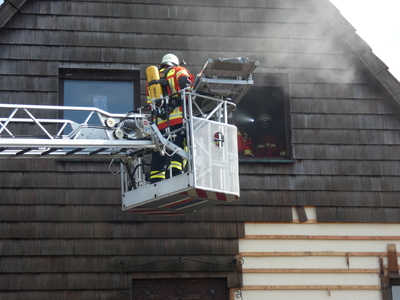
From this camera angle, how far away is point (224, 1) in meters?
11.8

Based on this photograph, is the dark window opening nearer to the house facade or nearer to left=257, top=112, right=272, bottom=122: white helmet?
the house facade

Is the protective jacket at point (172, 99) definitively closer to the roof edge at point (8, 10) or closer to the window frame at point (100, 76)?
the window frame at point (100, 76)

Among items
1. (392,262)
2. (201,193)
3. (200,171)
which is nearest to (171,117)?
(200,171)

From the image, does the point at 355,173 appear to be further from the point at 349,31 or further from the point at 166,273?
the point at 166,273

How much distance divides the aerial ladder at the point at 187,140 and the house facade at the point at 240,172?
1825mm

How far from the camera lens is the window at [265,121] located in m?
11.6

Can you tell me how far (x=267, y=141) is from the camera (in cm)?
1197

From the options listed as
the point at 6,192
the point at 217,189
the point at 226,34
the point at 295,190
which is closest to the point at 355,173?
the point at 295,190

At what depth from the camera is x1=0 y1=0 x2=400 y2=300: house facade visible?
409 inches

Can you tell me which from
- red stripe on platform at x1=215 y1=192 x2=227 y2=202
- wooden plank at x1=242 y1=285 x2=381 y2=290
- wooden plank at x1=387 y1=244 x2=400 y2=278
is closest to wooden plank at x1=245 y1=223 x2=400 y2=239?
wooden plank at x1=387 y1=244 x2=400 y2=278

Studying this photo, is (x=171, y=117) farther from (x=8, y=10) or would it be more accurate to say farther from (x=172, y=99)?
(x=8, y=10)

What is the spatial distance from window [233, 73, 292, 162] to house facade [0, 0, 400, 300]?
4 centimetres

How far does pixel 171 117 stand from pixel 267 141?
3.63 metres

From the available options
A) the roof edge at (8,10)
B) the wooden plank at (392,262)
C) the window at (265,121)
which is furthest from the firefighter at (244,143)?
the roof edge at (8,10)
